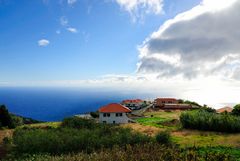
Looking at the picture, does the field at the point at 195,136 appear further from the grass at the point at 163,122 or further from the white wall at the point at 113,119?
the white wall at the point at 113,119

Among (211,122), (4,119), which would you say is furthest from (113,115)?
(4,119)

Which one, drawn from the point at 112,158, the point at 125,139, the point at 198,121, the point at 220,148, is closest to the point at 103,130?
the point at 125,139

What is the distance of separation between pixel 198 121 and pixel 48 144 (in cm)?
2213

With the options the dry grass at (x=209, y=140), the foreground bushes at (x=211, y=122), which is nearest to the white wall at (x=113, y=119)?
the foreground bushes at (x=211, y=122)

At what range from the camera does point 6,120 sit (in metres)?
37.1

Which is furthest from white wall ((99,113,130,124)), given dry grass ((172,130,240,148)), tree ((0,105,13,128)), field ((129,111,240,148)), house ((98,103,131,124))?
tree ((0,105,13,128))

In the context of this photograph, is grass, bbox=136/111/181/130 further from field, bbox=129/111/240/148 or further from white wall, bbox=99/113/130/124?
white wall, bbox=99/113/130/124

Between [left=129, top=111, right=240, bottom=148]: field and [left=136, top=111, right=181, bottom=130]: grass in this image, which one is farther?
[left=136, top=111, right=181, bottom=130]: grass

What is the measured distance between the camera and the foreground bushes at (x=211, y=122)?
32781 mm

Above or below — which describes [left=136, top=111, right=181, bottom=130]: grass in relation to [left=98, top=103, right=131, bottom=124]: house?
below

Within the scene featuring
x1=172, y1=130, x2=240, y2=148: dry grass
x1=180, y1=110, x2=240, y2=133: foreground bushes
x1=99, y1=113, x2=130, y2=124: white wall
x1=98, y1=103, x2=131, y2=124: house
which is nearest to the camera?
x1=172, y1=130, x2=240, y2=148: dry grass

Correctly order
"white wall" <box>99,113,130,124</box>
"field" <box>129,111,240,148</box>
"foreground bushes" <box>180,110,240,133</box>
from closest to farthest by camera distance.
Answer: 1. "field" <box>129,111,240,148</box>
2. "foreground bushes" <box>180,110,240,133</box>
3. "white wall" <box>99,113,130,124</box>

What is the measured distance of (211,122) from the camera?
112ft

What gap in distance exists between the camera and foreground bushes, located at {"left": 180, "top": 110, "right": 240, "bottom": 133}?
32781 millimetres
